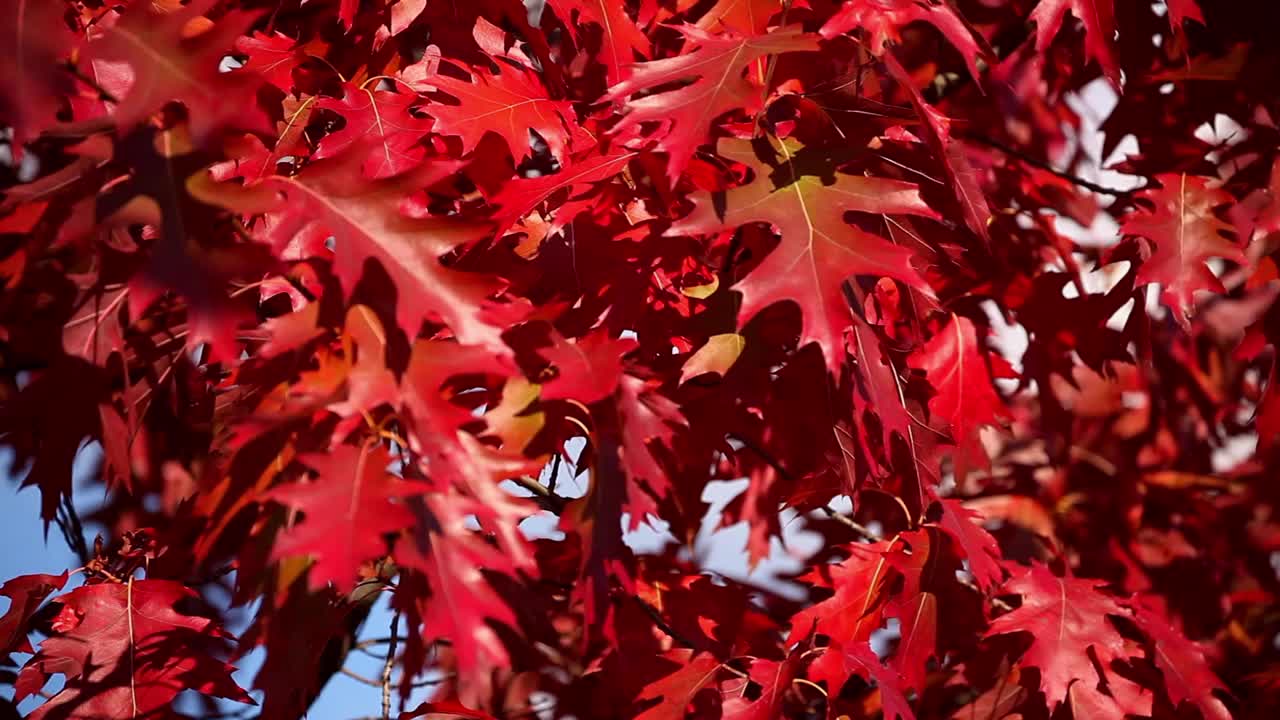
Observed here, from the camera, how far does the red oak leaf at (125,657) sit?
57.7 inches

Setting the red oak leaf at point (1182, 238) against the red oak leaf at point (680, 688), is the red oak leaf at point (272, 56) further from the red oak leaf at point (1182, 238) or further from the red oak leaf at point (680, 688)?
the red oak leaf at point (1182, 238)

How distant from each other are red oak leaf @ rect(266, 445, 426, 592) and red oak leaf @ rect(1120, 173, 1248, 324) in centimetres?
132

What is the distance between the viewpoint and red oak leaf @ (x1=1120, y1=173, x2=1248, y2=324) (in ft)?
5.72

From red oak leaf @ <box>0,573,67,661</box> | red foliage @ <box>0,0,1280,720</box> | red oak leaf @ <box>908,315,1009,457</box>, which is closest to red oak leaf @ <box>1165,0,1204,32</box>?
red foliage @ <box>0,0,1280,720</box>

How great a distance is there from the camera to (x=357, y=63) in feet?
5.32

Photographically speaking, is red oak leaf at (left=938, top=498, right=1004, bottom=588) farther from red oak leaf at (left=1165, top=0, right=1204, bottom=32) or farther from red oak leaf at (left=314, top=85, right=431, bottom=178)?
red oak leaf at (left=314, top=85, right=431, bottom=178)

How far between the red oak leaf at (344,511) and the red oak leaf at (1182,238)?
51.8 inches

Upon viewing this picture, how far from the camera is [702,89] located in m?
1.26

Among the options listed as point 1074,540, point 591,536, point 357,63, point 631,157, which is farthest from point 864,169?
point 1074,540

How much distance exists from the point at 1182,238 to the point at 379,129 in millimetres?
1323

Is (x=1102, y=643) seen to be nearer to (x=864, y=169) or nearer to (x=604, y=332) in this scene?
(x=864, y=169)

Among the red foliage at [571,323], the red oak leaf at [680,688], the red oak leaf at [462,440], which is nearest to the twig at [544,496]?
the red foliage at [571,323]

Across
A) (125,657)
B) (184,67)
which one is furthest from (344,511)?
(125,657)

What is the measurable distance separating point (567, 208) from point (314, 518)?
0.60 m
